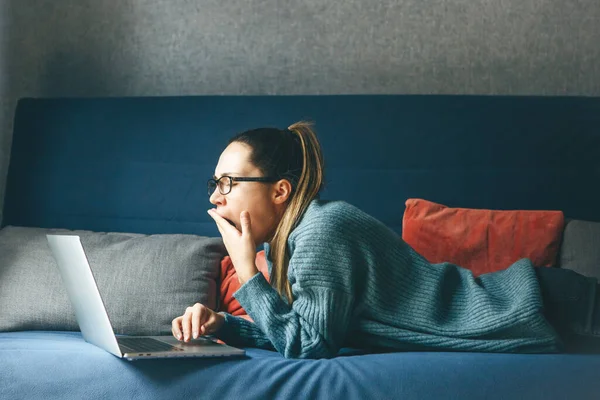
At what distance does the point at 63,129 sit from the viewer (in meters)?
2.75

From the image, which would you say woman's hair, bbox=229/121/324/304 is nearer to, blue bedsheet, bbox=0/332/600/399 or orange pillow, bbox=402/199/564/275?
blue bedsheet, bbox=0/332/600/399

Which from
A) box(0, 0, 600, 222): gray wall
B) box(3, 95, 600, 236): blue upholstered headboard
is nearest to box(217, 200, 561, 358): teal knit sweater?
box(3, 95, 600, 236): blue upholstered headboard

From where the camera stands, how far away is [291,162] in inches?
80.7

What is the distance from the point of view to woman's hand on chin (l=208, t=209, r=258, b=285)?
186 centimetres

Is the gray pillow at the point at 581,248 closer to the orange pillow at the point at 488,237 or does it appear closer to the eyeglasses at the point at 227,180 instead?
the orange pillow at the point at 488,237

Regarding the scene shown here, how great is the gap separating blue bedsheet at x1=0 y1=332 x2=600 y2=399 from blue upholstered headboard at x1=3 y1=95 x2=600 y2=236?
821mm

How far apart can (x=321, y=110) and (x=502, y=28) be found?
2.50 ft

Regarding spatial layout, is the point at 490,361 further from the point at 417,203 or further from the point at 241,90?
the point at 241,90

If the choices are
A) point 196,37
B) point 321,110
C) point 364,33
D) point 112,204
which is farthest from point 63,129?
point 364,33

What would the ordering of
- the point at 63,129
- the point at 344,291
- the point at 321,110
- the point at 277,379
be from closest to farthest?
1. the point at 277,379
2. the point at 344,291
3. the point at 321,110
4. the point at 63,129

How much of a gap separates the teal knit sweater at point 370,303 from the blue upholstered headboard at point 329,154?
55 centimetres

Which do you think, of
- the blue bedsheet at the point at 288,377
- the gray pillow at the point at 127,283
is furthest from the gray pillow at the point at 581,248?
the gray pillow at the point at 127,283

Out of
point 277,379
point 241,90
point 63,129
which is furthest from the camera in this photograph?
point 241,90

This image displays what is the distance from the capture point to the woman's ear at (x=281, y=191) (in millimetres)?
2016
